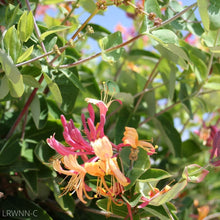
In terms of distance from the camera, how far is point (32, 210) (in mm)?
869

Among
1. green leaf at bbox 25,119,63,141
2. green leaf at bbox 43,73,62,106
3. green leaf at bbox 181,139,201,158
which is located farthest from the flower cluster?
green leaf at bbox 181,139,201,158

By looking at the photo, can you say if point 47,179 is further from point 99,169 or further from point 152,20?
point 152,20

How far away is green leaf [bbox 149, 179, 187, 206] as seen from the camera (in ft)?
2.10

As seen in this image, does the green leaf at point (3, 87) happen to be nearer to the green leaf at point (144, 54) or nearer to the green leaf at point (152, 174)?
the green leaf at point (152, 174)

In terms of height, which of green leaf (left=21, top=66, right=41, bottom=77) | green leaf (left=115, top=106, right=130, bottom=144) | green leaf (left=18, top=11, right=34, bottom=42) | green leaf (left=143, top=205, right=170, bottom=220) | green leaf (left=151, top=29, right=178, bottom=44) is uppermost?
green leaf (left=18, top=11, right=34, bottom=42)

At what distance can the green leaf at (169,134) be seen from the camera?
1.06 m

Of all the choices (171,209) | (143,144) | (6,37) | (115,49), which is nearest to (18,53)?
(6,37)

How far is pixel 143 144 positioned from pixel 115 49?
227 millimetres

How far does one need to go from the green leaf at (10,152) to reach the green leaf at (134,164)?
312 mm

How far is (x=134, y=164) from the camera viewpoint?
718 mm

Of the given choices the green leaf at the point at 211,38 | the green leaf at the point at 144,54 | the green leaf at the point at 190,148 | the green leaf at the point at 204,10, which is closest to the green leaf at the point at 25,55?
the green leaf at the point at 204,10

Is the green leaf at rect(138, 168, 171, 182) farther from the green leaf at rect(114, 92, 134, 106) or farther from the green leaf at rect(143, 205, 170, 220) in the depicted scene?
the green leaf at rect(114, 92, 134, 106)

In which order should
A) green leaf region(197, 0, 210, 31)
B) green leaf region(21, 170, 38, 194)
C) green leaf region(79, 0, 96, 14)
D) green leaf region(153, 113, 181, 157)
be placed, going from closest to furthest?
1. green leaf region(197, 0, 210, 31)
2. green leaf region(21, 170, 38, 194)
3. green leaf region(79, 0, 96, 14)
4. green leaf region(153, 113, 181, 157)

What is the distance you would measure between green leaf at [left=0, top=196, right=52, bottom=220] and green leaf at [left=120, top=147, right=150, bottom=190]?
26cm
